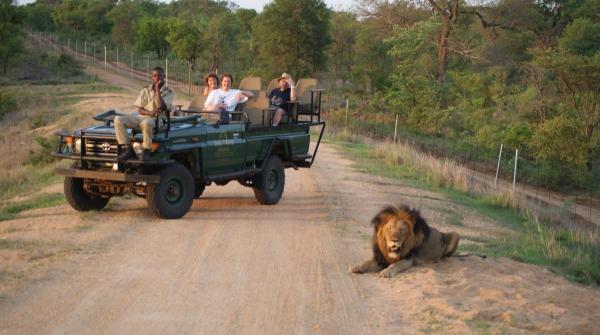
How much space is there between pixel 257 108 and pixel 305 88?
1.42 m

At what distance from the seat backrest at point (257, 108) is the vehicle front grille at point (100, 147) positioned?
9.56 ft

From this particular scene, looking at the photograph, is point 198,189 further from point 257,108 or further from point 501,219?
point 501,219

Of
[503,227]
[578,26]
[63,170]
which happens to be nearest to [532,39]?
[578,26]

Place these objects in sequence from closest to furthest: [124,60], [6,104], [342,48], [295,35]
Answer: [6,104]
[295,35]
[342,48]
[124,60]

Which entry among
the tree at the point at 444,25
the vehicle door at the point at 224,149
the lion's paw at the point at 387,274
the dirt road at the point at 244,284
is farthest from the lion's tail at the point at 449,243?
the tree at the point at 444,25

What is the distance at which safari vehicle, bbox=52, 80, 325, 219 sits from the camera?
11422 millimetres

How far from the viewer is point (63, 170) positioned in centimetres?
1162

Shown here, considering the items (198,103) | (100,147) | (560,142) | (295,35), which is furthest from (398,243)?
(295,35)

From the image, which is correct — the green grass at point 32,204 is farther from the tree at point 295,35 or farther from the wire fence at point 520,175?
the tree at point 295,35

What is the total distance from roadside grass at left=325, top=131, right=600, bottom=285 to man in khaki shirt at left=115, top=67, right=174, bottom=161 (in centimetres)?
466

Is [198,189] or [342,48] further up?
[342,48]

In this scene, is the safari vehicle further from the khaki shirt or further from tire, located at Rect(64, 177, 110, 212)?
the khaki shirt

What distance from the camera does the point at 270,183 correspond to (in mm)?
14000

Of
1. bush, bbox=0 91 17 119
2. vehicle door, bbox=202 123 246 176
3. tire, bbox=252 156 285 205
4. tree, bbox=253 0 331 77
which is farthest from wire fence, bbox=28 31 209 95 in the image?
vehicle door, bbox=202 123 246 176
